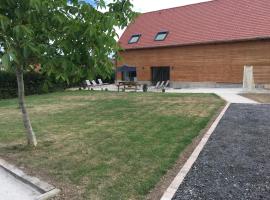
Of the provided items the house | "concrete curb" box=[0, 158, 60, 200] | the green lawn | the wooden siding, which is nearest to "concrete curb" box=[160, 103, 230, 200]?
the green lawn

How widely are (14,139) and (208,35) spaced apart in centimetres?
2223

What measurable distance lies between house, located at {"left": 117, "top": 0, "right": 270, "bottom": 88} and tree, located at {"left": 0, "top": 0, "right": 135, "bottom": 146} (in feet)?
66.6

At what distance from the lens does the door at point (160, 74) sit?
31.0 m

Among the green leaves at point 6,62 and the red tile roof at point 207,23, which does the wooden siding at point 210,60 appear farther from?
the green leaves at point 6,62

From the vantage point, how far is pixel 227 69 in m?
26.2

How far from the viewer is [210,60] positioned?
27.1m

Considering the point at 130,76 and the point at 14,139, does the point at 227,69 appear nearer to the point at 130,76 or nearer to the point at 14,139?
the point at 130,76

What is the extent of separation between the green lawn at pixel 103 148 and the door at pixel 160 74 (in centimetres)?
1923

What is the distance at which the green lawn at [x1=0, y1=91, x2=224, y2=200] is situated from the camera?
484 centimetres

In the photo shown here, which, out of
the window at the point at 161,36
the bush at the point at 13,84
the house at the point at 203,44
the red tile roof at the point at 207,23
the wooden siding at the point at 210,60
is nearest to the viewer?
the bush at the point at 13,84

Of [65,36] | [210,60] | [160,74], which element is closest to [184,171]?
[65,36]

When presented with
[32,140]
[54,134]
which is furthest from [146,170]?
[54,134]

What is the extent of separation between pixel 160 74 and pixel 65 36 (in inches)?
1037

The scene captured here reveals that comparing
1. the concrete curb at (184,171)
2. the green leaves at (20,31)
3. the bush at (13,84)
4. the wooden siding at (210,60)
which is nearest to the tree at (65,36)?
the green leaves at (20,31)
